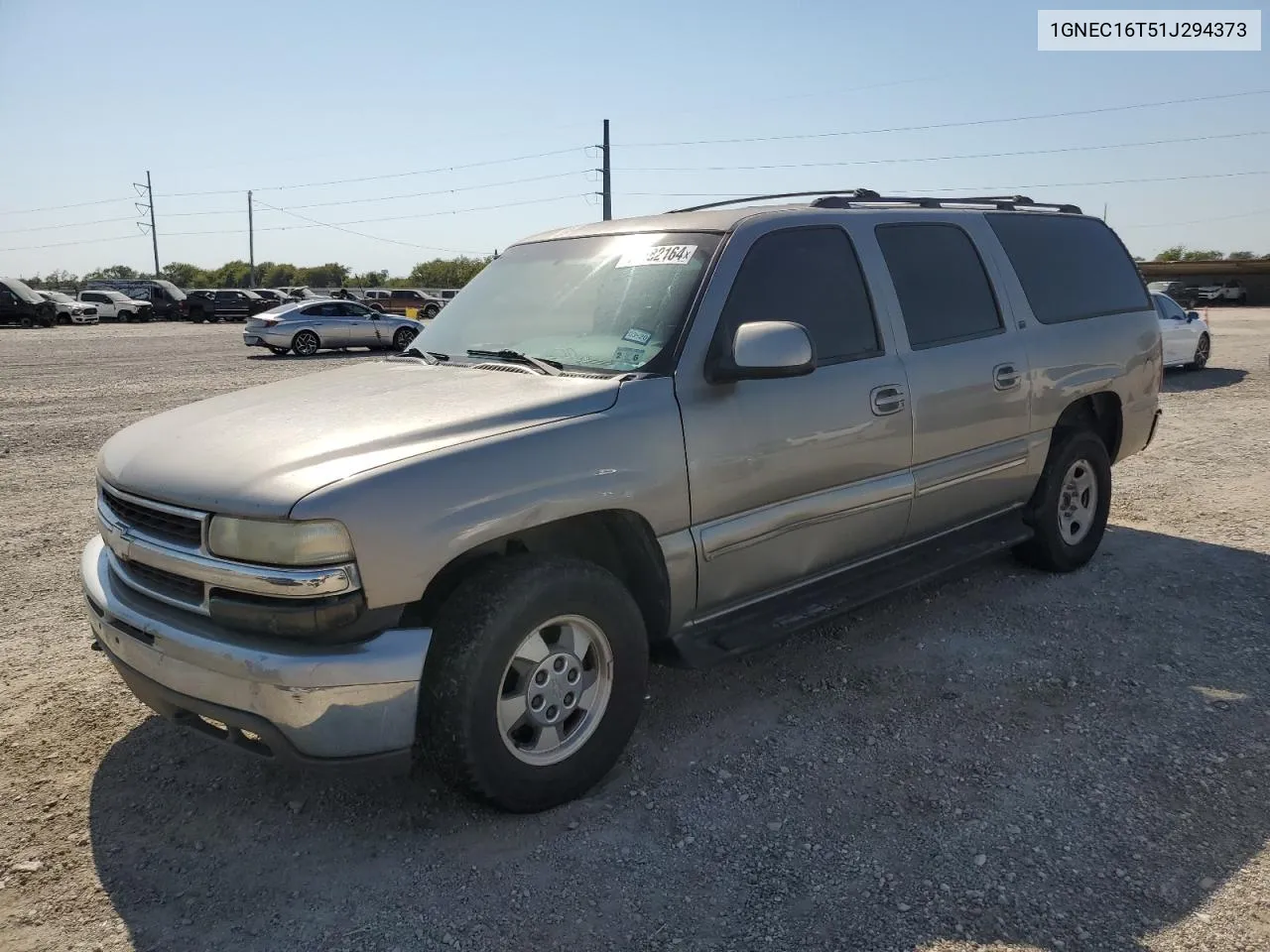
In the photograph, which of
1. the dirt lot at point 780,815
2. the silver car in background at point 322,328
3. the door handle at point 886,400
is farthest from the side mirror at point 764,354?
the silver car in background at point 322,328

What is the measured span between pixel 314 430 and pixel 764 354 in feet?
5.02

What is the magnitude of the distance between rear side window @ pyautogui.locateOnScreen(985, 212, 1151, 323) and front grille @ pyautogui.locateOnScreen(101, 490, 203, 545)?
4.15 meters

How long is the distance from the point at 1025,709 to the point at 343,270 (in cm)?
10743

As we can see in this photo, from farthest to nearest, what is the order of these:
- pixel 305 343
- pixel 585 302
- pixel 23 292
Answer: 1. pixel 23 292
2. pixel 305 343
3. pixel 585 302

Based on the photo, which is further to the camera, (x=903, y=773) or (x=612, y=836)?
(x=903, y=773)

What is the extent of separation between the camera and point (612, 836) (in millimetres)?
3125

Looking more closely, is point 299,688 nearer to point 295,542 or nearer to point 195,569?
point 295,542

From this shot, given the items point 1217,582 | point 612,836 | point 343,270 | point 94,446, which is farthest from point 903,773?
point 343,270

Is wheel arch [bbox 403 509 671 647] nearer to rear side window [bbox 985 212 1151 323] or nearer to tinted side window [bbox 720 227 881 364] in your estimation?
tinted side window [bbox 720 227 881 364]

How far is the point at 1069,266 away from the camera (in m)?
5.54

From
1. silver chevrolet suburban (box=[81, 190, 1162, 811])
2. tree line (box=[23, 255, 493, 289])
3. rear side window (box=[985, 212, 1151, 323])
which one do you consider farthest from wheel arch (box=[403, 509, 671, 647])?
tree line (box=[23, 255, 493, 289])

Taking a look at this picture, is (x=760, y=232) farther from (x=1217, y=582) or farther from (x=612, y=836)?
(x=1217, y=582)

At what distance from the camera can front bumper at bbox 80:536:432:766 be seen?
2.70m

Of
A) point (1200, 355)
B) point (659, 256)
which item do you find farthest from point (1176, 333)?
point (659, 256)
